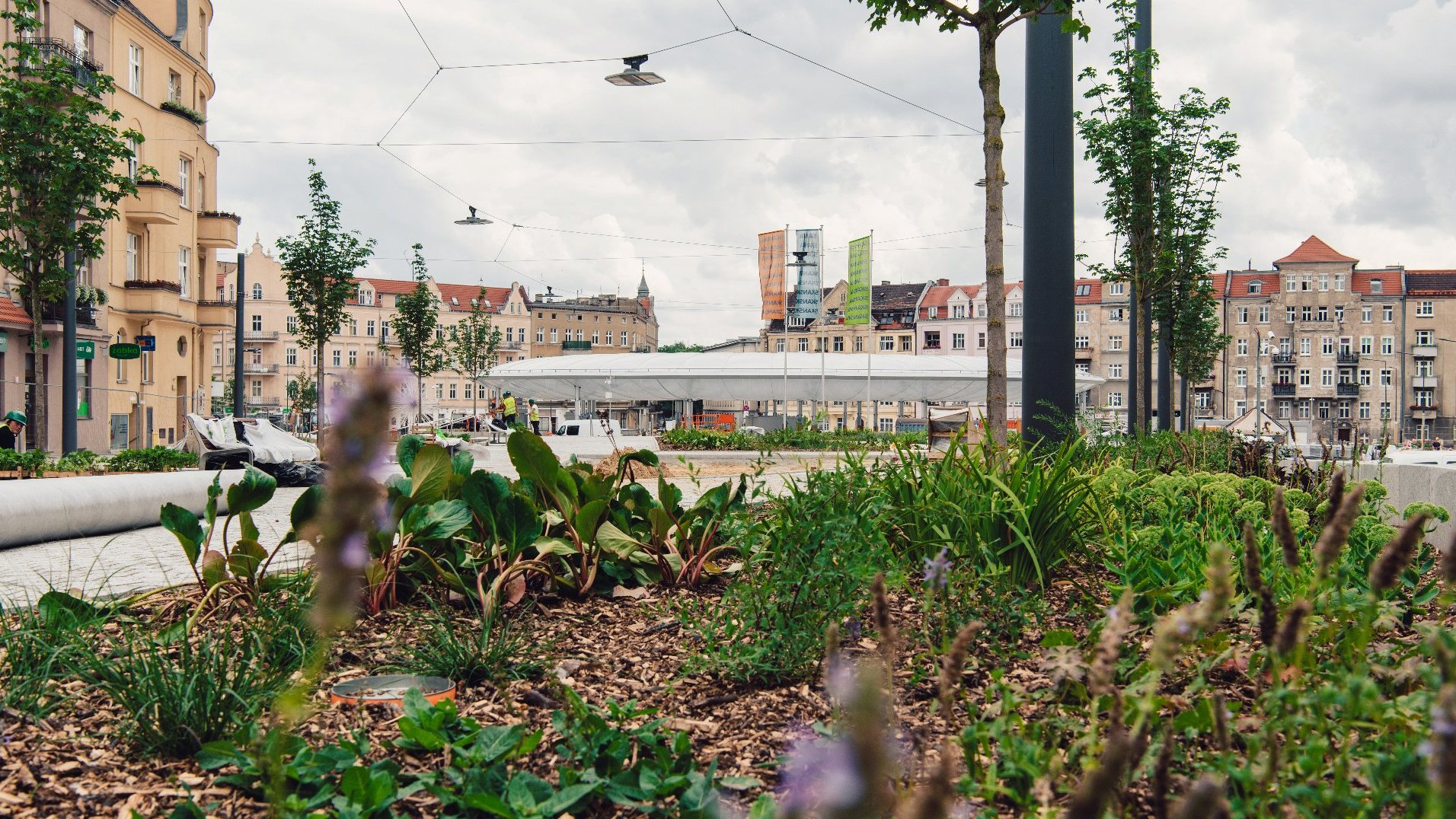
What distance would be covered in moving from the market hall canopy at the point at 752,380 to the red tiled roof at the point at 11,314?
14706 millimetres

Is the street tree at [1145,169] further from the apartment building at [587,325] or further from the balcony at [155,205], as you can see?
the apartment building at [587,325]

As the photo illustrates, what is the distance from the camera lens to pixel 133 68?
27.6m

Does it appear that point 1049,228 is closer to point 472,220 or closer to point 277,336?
point 472,220

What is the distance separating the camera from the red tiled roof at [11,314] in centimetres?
2228

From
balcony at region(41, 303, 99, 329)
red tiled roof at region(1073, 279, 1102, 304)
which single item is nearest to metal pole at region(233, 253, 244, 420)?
balcony at region(41, 303, 99, 329)

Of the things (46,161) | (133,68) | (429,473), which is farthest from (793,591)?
(133,68)

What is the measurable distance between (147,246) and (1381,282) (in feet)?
293

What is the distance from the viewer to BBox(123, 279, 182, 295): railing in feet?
91.1

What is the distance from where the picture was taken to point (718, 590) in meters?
4.05

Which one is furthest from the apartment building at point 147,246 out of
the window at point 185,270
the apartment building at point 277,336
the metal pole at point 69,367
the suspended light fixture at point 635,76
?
the apartment building at point 277,336

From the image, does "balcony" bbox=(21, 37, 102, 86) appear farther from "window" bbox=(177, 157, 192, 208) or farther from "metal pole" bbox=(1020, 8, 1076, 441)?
"metal pole" bbox=(1020, 8, 1076, 441)

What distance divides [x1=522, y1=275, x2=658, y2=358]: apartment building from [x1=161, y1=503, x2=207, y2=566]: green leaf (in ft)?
364

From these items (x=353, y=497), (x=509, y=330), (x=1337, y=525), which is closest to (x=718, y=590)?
(x=1337, y=525)

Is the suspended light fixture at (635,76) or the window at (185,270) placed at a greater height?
the suspended light fixture at (635,76)
